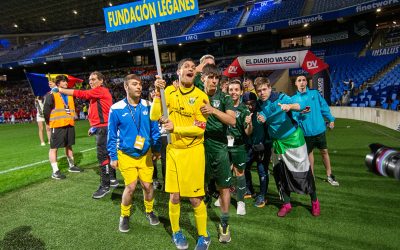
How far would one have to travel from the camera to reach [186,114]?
316cm

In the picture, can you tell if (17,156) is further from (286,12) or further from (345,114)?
(286,12)

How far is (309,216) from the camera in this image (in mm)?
4129

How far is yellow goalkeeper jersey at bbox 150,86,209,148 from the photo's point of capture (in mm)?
3090

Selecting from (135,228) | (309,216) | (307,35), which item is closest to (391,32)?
(307,35)

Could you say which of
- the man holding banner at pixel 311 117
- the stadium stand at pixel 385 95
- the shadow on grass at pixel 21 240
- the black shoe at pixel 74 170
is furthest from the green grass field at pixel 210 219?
the stadium stand at pixel 385 95

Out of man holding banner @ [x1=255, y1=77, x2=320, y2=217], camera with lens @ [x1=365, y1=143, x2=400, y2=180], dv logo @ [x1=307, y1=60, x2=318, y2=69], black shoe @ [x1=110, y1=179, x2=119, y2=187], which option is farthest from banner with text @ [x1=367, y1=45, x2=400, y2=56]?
camera with lens @ [x1=365, y1=143, x2=400, y2=180]

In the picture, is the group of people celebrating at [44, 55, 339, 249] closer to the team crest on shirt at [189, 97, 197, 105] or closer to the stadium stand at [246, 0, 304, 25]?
the team crest on shirt at [189, 97, 197, 105]

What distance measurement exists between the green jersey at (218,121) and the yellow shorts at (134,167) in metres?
0.98

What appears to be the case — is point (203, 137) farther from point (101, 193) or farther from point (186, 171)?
point (101, 193)

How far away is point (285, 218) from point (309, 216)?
35cm

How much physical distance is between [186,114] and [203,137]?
340 millimetres

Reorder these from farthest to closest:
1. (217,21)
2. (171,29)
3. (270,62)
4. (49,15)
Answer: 1. (49,15)
2. (171,29)
3. (217,21)
4. (270,62)

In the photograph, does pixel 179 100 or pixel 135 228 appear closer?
pixel 179 100

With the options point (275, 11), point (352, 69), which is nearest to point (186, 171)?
point (352, 69)
